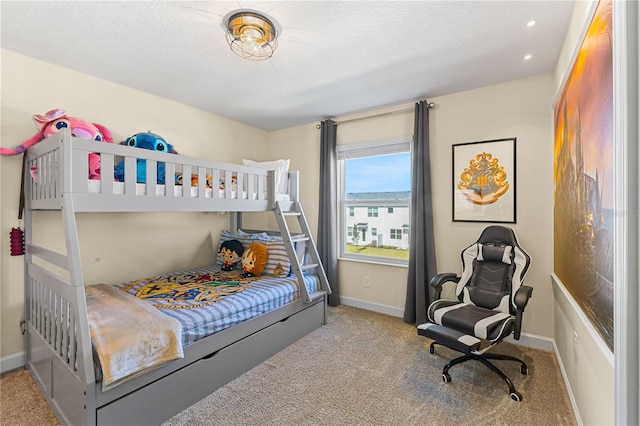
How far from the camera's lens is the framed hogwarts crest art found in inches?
106

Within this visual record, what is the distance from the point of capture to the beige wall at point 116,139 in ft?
7.37

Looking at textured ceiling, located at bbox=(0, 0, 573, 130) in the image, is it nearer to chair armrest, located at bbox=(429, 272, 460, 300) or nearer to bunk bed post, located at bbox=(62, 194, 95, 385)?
bunk bed post, located at bbox=(62, 194, 95, 385)

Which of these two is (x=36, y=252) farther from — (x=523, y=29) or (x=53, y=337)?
(x=523, y=29)

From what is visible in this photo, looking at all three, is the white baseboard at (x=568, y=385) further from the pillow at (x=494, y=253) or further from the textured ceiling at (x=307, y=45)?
the textured ceiling at (x=307, y=45)

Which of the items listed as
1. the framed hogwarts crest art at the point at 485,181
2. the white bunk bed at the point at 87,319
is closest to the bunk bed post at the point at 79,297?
the white bunk bed at the point at 87,319

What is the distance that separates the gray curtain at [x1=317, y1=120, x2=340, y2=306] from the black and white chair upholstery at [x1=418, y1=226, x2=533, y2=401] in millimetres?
1446

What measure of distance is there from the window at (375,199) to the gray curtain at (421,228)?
236mm

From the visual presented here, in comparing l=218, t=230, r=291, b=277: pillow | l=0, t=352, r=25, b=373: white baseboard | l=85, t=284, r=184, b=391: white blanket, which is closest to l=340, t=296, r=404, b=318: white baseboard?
l=218, t=230, r=291, b=277: pillow

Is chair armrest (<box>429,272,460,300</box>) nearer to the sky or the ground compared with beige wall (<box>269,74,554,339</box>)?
nearer to the ground

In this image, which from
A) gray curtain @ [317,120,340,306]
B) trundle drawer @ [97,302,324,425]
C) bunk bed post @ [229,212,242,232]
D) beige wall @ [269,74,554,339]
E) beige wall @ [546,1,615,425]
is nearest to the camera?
beige wall @ [546,1,615,425]

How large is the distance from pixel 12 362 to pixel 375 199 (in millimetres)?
3649

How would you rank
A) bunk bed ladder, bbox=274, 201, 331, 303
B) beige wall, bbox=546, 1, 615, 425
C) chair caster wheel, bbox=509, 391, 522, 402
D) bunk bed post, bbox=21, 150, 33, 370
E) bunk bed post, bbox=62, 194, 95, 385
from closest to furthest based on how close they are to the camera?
beige wall, bbox=546, 1, 615, 425 < bunk bed post, bbox=62, 194, 95, 385 < chair caster wheel, bbox=509, 391, 522, 402 < bunk bed post, bbox=21, 150, 33, 370 < bunk bed ladder, bbox=274, 201, 331, 303

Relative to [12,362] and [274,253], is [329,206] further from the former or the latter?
[12,362]

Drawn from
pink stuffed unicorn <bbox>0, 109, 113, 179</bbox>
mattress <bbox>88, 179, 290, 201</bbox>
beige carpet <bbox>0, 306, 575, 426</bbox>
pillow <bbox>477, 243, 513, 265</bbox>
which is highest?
pink stuffed unicorn <bbox>0, 109, 113, 179</bbox>
